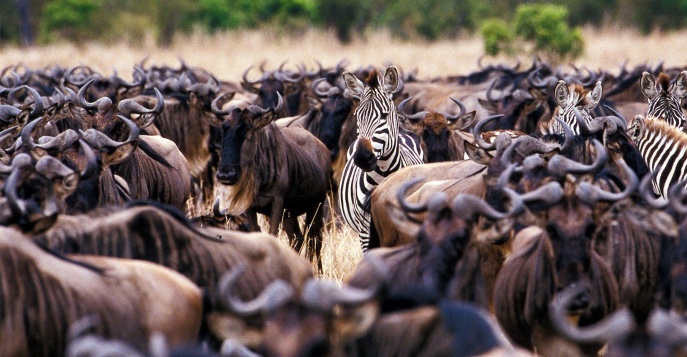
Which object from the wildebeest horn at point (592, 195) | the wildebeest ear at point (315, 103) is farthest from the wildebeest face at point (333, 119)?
the wildebeest horn at point (592, 195)

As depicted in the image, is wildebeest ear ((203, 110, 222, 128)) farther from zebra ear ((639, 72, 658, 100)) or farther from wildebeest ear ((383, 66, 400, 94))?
zebra ear ((639, 72, 658, 100))

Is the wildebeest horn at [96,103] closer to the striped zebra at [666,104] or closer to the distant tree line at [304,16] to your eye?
the striped zebra at [666,104]

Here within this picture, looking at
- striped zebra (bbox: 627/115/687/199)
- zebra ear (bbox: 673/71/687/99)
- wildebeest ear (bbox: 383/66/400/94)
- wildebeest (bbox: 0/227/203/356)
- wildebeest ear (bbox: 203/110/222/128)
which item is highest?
wildebeest (bbox: 0/227/203/356)

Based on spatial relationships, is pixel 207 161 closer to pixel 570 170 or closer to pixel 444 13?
pixel 570 170

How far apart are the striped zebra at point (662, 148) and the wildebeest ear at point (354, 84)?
2099mm

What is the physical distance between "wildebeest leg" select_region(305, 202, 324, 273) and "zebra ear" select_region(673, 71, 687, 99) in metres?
3.53

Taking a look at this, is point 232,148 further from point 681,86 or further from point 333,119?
point 681,86

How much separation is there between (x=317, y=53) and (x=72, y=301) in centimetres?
2617

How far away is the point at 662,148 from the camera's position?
845 centimetres

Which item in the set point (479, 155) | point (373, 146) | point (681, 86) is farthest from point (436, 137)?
point (681, 86)

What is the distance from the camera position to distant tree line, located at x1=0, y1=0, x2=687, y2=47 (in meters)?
34.9

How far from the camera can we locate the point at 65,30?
119ft

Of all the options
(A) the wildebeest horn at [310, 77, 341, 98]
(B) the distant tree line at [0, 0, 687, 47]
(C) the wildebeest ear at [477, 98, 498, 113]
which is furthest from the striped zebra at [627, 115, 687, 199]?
(B) the distant tree line at [0, 0, 687, 47]

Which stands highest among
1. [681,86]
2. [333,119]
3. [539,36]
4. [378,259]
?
[378,259]
